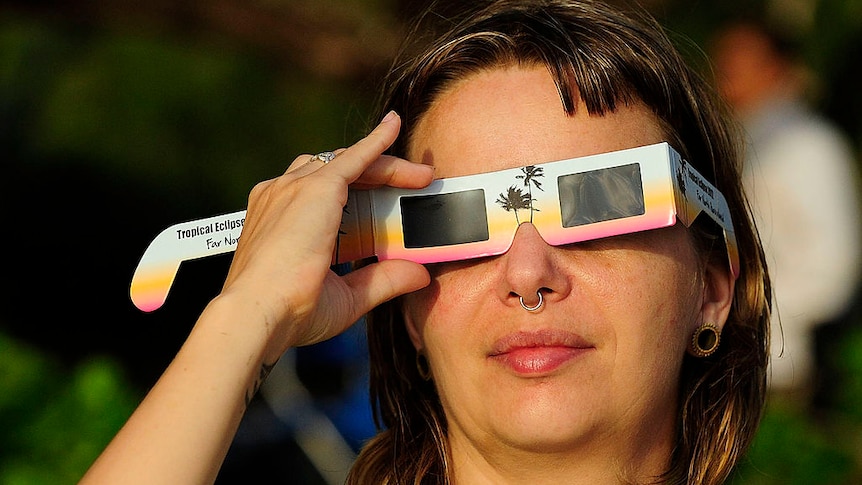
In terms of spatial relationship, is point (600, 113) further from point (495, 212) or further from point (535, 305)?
point (535, 305)

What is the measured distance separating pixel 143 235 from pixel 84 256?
14.3 inches

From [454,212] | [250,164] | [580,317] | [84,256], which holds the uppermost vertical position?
[250,164]

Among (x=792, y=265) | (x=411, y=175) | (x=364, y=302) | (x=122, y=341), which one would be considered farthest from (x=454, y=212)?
(x=122, y=341)

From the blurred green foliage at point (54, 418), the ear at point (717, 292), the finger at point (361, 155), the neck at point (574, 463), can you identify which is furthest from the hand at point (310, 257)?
the blurred green foliage at point (54, 418)

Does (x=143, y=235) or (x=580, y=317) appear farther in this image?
(x=143, y=235)

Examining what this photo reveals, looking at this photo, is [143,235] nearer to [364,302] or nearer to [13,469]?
[13,469]

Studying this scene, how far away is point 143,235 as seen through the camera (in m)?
6.09

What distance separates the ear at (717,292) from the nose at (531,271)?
0.48 metres

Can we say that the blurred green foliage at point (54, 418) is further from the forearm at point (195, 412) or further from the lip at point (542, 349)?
the lip at point (542, 349)

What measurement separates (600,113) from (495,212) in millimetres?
312

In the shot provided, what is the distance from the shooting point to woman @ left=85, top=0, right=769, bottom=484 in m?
2.11

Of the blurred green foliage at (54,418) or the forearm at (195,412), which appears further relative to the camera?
the blurred green foliage at (54,418)

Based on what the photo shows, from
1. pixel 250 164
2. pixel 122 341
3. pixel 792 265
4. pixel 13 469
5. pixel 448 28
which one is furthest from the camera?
pixel 250 164

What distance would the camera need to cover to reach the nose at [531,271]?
2.20 metres
